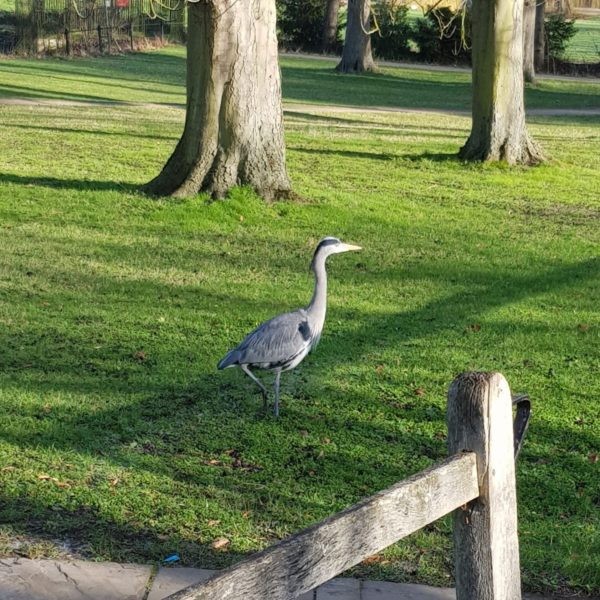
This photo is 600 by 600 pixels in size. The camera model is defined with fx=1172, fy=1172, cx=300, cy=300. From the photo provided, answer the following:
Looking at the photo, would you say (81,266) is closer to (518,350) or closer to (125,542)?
(518,350)

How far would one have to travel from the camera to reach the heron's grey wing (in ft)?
22.5

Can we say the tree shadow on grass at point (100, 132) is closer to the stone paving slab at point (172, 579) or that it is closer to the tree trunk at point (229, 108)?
the tree trunk at point (229, 108)

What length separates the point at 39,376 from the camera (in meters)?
7.96

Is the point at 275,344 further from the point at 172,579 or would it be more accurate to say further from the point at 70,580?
the point at 70,580

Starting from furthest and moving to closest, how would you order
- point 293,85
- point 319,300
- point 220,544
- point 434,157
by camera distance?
point 293,85, point 434,157, point 319,300, point 220,544

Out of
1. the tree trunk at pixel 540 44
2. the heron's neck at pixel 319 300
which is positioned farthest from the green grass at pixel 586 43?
the heron's neck at pixel 319 300

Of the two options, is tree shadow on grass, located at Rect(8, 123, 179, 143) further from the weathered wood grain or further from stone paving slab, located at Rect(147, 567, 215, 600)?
the weathered wood grain

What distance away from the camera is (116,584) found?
5074mm

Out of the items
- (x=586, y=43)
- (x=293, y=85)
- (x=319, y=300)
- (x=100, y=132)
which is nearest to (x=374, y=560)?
(x=319, y=300)

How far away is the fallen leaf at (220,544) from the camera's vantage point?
5.52m

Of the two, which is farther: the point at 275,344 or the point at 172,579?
the point at 275,344

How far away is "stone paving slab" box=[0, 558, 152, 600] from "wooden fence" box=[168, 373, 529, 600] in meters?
1.84

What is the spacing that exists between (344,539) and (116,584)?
214 cm

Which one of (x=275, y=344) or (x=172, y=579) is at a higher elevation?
(x=275, y=344)
